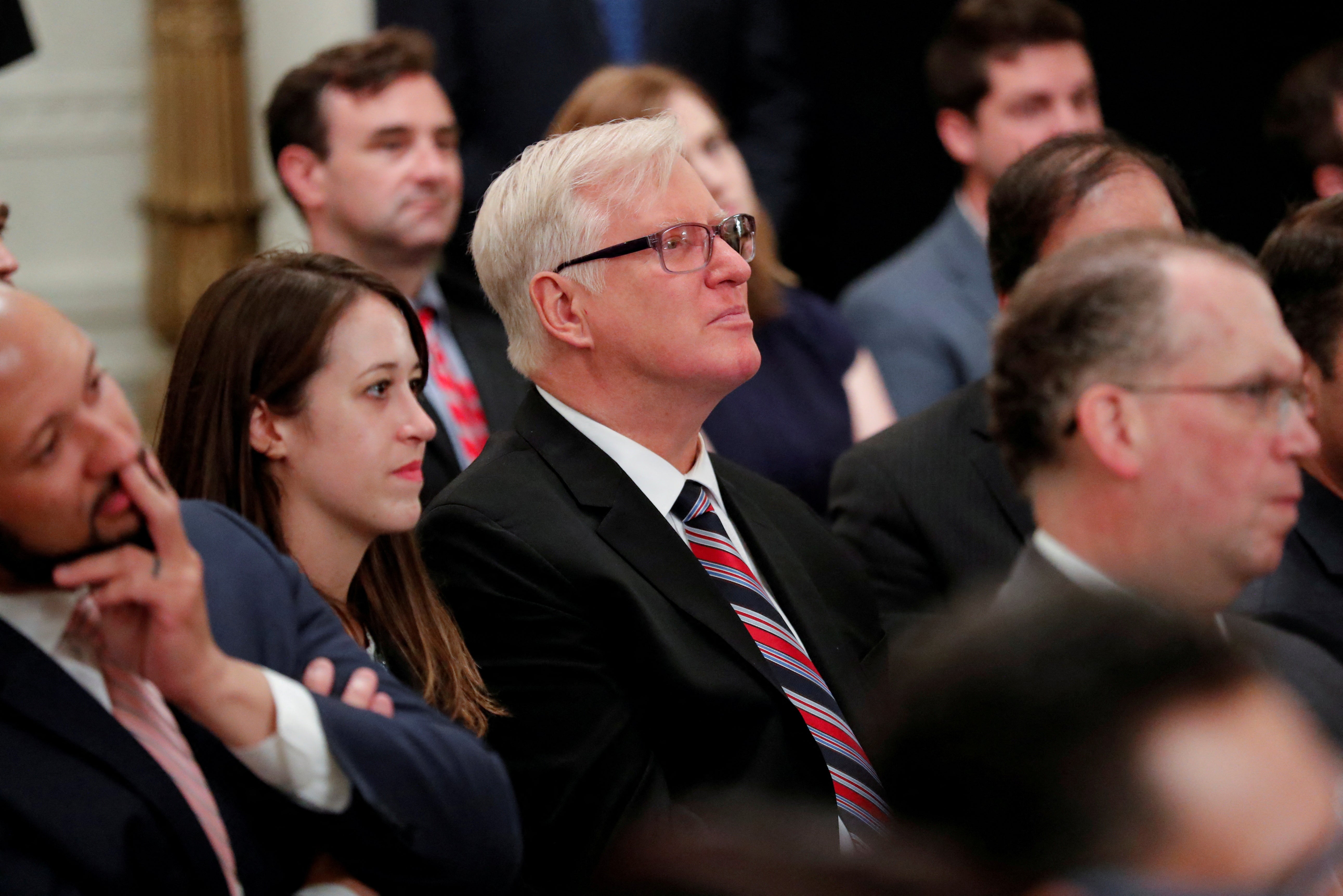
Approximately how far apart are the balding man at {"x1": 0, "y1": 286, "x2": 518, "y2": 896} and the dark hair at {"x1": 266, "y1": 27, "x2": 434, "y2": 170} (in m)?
1.85

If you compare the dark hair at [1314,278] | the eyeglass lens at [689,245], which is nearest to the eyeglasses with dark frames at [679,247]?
the eyeglass lens at [689,245]

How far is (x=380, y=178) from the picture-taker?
3.05 metres

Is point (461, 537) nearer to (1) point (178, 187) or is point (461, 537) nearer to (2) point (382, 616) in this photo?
(2) point (382, 616)

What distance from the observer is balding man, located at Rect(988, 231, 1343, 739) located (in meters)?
1.38

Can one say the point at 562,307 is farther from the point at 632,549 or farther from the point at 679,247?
the point at 632,549

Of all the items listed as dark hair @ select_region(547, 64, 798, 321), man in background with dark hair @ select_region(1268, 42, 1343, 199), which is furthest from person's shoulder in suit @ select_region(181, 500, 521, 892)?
man in background with dark hair @ select_region(1268, 42, 1343, 199)

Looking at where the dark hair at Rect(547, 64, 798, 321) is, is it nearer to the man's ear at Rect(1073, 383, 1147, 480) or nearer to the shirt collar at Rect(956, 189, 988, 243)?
the shirt collar at Rect(956, 189, 988, 243)

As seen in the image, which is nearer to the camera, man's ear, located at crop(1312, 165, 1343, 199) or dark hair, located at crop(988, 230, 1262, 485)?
dark hair, located at crop(988, 230, 1262, 485)

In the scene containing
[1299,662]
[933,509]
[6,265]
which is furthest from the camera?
[933,509]

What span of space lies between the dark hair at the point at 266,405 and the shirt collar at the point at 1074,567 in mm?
656

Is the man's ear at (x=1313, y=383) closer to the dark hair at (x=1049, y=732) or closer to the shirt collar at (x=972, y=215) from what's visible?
the dark hair at (x=1049, y=732)

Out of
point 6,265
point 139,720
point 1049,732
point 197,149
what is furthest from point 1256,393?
point 197,149

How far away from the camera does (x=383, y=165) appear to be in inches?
120

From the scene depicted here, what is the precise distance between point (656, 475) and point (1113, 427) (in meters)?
0.71
